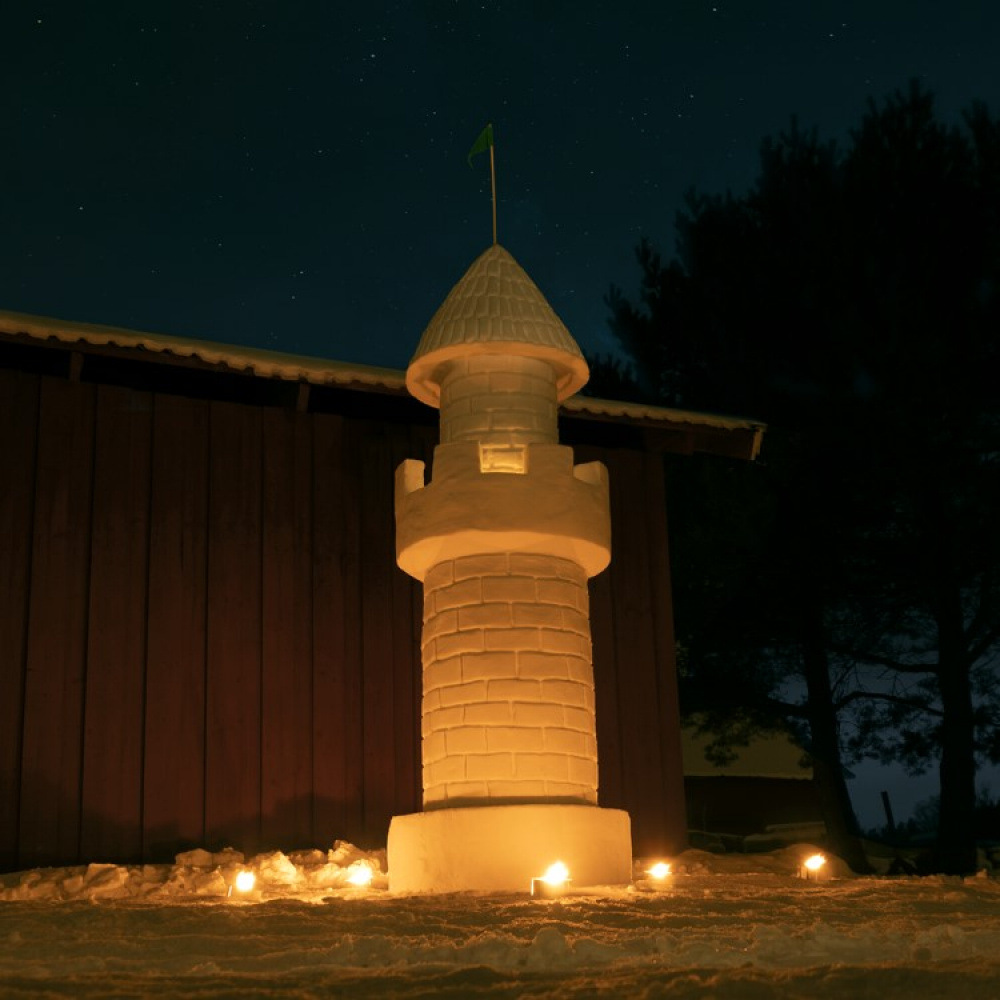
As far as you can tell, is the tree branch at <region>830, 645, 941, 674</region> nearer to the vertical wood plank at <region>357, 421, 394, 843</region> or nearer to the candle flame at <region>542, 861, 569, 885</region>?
the vertical wood plank at <region>357, 421, 394, 843</region>

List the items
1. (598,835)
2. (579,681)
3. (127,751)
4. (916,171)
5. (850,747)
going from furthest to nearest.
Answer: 1. (850,747)
2. (916,171)
3. (127,751)
4. (579,681)
5. (598,835)

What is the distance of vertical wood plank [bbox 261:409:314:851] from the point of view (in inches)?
383

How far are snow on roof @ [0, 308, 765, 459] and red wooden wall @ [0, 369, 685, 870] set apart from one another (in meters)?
0.44

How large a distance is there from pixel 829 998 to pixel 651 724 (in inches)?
295

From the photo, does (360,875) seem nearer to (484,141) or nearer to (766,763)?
(484,141)

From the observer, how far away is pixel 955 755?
1528 centimetres

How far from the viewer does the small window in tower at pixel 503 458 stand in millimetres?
8750

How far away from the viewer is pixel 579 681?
836cm

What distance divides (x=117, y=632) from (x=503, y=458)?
3.17 metres

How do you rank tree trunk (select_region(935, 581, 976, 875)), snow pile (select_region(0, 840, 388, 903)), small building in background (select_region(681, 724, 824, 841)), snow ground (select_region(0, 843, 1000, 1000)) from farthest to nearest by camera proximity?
1. small building in background (select_region(681, 724, 824, 841))
2. tree trunk (select_region(935, 581, 976, 875))
3. snow pile (select_region(0, 840, 388, 903))
4. snow ground (select_region(0, 843, 1000, 1000))

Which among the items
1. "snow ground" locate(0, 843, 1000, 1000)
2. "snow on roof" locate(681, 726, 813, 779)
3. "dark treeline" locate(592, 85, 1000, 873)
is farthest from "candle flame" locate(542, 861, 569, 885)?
"snow on roof" locate(681, 726, 813, 779)

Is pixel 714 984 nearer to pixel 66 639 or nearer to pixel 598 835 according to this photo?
pixel 598 835

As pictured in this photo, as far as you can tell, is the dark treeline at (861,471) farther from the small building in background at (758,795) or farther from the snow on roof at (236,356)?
the snow on roof at (236,356)

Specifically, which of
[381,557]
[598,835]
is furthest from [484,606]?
[381,557]
